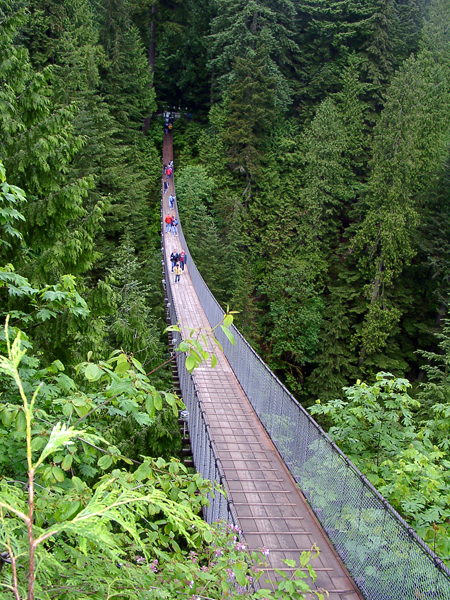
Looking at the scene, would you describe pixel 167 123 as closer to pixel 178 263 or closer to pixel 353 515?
pixel 178 263

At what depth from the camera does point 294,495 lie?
616 cm

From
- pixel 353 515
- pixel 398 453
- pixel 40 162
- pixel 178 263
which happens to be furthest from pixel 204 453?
pixel 178 263

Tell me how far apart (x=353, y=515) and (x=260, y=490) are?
60.8 inches

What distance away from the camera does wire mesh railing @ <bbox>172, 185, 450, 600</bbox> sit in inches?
154

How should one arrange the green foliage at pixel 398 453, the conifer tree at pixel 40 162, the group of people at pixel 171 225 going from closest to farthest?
the green foliage at pixel 398 453, the conifer tree at pixel 40 162, the group of people at pixel 171 225

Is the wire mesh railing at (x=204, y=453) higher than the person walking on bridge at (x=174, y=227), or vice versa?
the person walking on bridge at (x=174, y=227)

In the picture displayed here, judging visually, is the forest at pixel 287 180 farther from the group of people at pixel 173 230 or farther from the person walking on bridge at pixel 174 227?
the person walking on bridge at pixel 174 227

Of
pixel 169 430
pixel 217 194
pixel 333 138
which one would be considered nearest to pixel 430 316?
pixel 333 138

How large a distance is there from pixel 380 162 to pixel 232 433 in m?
16.5

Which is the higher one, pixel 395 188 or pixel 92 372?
pixel 395 188

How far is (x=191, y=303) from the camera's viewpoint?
13.5 m

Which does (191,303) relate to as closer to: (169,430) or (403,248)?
(169,430)

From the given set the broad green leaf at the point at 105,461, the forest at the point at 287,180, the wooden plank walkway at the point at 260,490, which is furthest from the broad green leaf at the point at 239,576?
the forest at the point at 287,180

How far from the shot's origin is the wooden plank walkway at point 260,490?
16.4 feet
